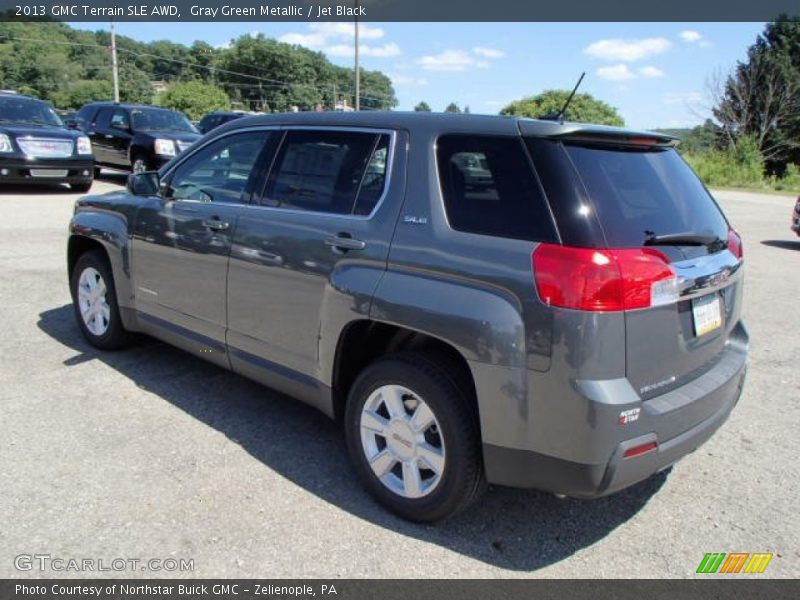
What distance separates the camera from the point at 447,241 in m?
2.81

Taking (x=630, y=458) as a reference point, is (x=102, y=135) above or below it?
above

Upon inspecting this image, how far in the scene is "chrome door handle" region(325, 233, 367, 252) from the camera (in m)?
3.12

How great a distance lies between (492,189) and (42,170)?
12.6m

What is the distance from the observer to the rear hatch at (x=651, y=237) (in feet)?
8.36

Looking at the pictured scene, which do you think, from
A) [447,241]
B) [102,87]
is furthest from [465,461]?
[102,87]

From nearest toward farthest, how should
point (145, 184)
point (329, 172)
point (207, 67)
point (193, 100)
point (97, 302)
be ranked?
point (329, 172) → point (145, 184) → point (97, 302) → point (193, 100) → point (207, 67)

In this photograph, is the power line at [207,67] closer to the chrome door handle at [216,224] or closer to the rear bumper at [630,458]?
the chrome door handle at [216,224]

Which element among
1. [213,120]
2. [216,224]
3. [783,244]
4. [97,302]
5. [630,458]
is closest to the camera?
[630,458]

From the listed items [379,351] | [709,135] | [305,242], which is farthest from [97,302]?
[709,135]

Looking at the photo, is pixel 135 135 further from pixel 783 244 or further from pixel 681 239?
pixel 681 239

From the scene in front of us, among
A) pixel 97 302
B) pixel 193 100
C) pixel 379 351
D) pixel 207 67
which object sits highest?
pixel 207 67

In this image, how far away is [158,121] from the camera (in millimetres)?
15398

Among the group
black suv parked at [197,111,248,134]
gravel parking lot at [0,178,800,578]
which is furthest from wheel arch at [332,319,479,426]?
black suv parked at [197,111,248,134]

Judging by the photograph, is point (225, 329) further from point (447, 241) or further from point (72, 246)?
point (72, 246)
